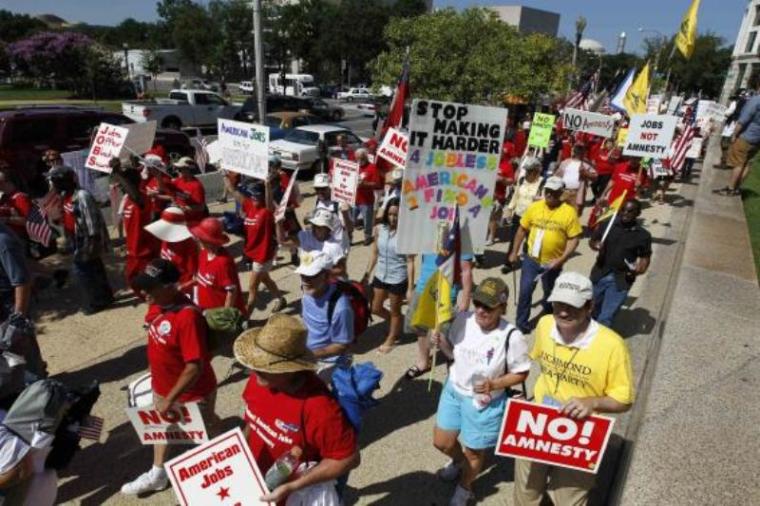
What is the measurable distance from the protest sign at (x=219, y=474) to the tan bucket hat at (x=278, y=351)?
0.36 metres

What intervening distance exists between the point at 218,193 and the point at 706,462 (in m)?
A: 10.9

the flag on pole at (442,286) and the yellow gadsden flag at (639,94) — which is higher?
the yellow gadsden flag at (639,94)

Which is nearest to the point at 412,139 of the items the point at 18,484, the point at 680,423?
the point at 680,423

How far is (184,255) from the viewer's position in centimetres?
546

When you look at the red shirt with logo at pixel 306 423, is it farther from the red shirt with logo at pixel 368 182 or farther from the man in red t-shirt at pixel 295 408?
the red shirt with logo at pixel 368 182

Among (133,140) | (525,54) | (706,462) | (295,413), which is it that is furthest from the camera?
(525,54)

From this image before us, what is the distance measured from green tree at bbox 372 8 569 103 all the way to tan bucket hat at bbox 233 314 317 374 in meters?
16.0

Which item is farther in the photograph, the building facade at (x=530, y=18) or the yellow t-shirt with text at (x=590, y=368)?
the building facade at (x=530, y=18)

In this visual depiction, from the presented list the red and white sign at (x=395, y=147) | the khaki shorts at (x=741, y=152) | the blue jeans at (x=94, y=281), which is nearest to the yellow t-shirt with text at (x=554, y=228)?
the red and white sign at (x=395, y=147)

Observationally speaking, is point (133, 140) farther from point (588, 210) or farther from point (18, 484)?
point (588, 210)

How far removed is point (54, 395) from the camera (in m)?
2.82

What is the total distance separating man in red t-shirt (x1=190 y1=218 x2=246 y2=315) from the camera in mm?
4566

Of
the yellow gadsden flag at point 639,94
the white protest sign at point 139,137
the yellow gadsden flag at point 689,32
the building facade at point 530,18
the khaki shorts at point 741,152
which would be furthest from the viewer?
the building facade at point 530,18

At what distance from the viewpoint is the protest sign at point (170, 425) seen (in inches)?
132
